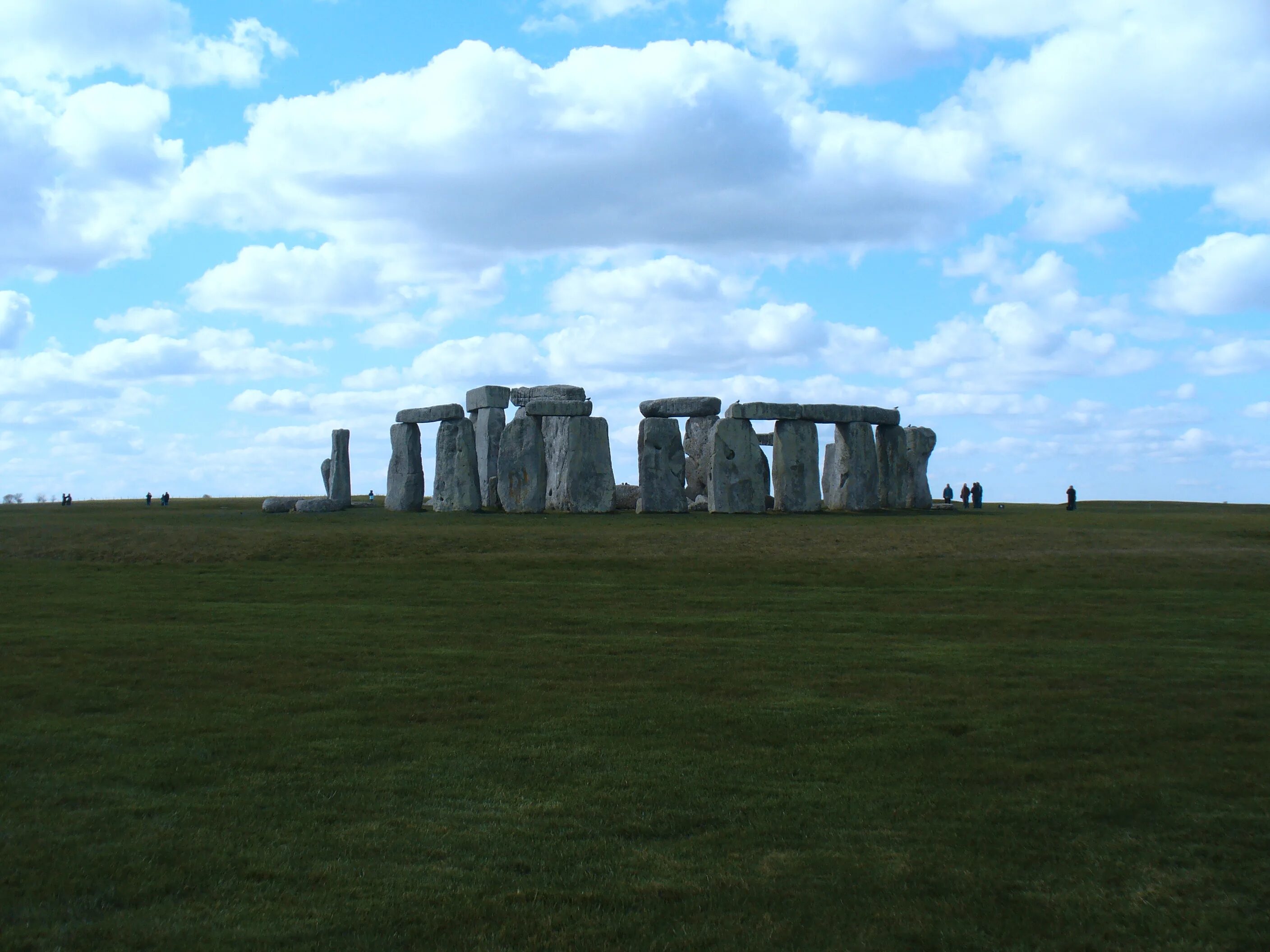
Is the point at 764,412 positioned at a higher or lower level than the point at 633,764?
higher

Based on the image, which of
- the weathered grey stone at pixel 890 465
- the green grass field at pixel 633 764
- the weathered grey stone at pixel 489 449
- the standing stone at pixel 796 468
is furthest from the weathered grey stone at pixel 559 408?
the green grass field at pixel 633 764

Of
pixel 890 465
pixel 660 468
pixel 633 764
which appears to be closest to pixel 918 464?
pixel 890 465

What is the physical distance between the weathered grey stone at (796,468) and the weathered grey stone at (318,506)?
33.7 ft

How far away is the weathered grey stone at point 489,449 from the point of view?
26812 mm

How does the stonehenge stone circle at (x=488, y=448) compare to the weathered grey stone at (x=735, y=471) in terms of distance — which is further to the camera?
the stonehenge stone circle at (x=488, y=448)

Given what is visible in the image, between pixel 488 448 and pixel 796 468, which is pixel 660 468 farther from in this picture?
pixel 488 448

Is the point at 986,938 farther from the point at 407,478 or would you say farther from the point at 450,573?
the point at 407,478

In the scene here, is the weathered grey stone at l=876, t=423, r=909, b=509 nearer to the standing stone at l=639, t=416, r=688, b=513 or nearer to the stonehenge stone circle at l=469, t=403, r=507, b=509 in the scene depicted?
the standing stone at l=639, t=416, r=688, b=513

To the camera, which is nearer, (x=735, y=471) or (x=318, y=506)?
(x=318, y=506)

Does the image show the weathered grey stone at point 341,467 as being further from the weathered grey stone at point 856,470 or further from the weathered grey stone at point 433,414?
the weathered grey stone at point 856,470

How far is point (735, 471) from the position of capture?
2550 centimetres

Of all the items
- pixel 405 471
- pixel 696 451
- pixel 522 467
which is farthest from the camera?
pixel 696 451

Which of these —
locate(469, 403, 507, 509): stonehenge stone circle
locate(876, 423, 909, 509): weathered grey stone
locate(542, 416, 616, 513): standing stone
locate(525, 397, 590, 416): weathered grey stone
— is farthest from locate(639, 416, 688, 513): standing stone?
locate(876, 423, 909, 509): weathered grey stone

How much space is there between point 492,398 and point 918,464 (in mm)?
11857
